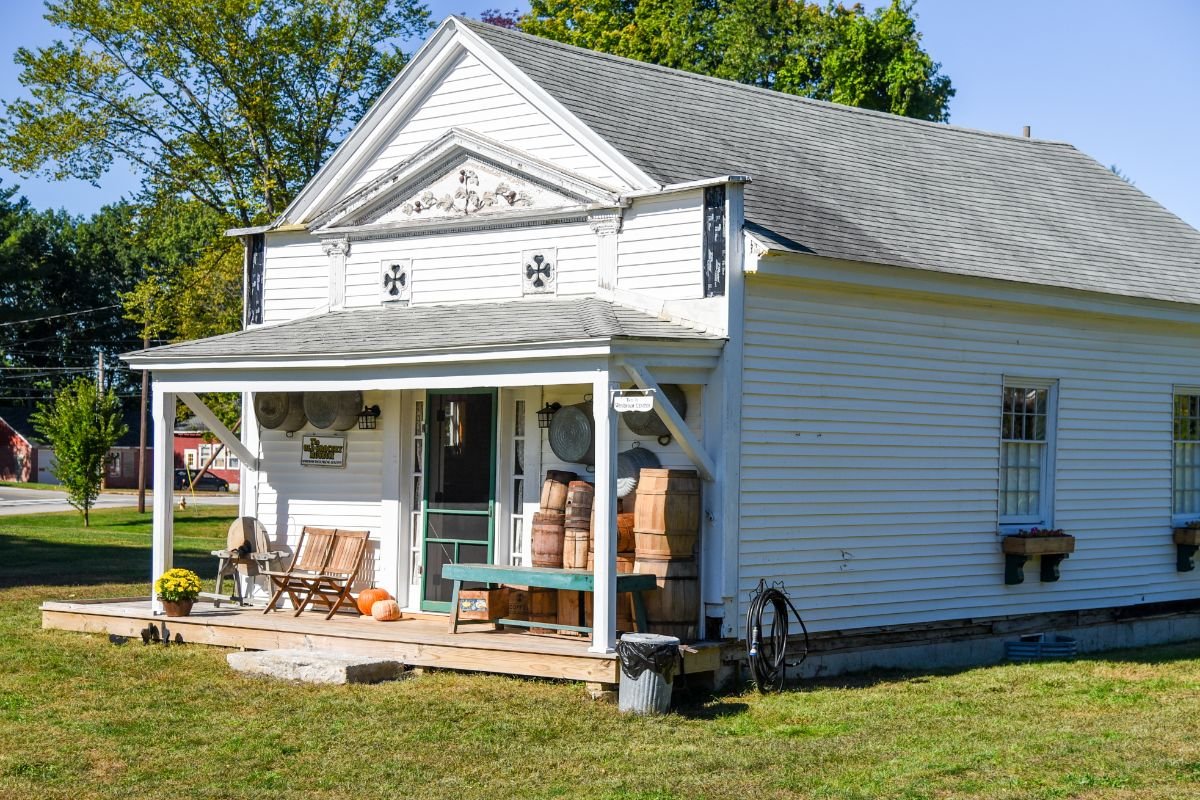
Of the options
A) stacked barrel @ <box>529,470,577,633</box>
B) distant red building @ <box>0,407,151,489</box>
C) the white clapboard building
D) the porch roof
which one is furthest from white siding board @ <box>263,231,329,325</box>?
distant red building @ <box>0,407,151,489</box>

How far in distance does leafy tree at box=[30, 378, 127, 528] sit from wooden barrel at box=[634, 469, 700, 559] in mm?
24122

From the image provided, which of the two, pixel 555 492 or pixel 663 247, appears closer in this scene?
pixel 555 492

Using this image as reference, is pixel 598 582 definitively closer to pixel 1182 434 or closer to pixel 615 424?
pixel 615 424

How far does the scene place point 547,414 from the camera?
1349cm

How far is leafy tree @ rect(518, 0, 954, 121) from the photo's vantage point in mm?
31141

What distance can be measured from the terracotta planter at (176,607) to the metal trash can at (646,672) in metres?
5.16

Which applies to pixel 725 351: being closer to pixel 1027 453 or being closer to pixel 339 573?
pixel 1027 453

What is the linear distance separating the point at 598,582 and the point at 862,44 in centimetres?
2244

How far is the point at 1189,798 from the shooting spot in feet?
27.4

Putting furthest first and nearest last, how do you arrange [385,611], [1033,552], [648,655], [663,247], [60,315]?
[60,315] < [1033,552] < [385,611] < [663,247] < [648,655]

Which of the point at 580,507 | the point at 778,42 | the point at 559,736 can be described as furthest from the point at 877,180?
the point at 778,42

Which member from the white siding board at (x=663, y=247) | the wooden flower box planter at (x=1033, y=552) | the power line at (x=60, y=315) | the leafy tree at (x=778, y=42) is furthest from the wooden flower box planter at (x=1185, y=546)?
the power line at (x=60, y=315)

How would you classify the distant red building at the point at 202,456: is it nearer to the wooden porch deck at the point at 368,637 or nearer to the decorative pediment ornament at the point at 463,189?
the wooden porch deck at the point at 368,637

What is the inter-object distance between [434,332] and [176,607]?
3729 millimetres
